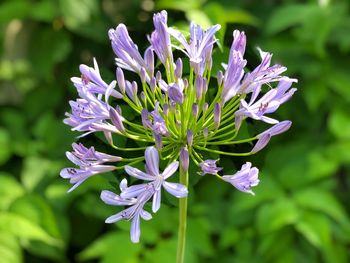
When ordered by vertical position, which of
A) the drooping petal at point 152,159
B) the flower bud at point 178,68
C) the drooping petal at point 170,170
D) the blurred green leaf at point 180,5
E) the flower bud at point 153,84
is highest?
the blurred green leaf at point 180,5

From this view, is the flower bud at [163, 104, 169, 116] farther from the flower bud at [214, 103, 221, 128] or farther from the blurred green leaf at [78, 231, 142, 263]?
the blurred green leaf at [78, 231, 142, 263]

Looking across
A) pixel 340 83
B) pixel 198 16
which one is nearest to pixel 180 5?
pixel 198 16

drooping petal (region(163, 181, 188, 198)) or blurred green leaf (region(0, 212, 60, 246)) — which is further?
blurred green leaf (region(0, 212, 60, 246))

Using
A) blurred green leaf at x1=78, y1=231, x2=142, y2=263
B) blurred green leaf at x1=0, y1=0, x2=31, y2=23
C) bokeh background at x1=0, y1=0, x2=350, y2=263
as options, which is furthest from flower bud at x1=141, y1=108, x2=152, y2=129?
blurred green leaf at x1=0, y1=0, x2=31, y2=23

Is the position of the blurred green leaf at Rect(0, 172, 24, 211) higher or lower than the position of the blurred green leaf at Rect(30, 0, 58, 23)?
lower

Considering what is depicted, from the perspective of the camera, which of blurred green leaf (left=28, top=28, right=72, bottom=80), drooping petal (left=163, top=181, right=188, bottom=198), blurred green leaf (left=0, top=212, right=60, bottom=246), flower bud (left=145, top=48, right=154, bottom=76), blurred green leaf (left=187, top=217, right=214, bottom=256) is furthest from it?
blurred green leaf (left=28, top=28, right=72, bottom=80)

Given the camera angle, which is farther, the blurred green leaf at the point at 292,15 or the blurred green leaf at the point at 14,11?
the blurred green leaf at the point at 14,11

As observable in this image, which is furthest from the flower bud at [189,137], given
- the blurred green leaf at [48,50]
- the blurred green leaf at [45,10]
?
the blurred green leaf at [48,50]

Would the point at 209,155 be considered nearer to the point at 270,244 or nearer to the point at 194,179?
the point at 194,179

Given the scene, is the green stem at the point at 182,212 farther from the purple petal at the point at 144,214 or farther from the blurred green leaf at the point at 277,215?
the blurred green leaf at the point at 277,215
